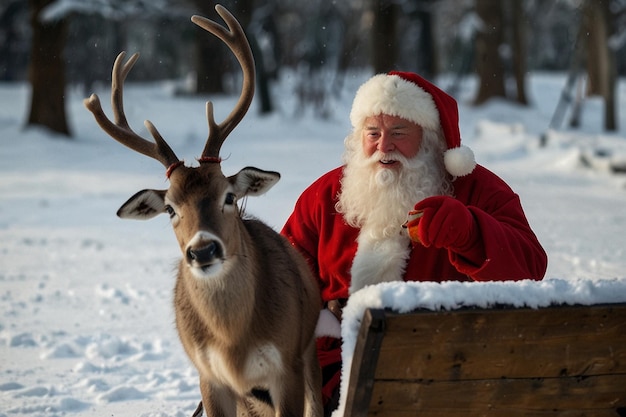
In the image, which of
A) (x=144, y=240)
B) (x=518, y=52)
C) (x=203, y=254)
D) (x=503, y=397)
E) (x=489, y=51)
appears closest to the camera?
(x=503, y=397)

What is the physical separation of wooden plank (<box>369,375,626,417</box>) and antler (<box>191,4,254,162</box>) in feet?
4.75

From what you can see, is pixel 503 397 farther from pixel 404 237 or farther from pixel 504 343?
pixel 404 237

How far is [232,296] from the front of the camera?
3.53 meters

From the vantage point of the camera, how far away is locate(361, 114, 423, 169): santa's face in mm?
4152

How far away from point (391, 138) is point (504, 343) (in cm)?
156

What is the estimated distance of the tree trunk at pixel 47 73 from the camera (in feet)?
57.6

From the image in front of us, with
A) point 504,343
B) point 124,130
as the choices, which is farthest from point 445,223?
point 124,130

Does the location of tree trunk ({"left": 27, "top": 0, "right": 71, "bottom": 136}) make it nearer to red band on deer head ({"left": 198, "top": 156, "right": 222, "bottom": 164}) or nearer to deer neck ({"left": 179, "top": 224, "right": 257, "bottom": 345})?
red band on deer head ({"left": 198, "top": 156, "right": 222, "bottom": 164})

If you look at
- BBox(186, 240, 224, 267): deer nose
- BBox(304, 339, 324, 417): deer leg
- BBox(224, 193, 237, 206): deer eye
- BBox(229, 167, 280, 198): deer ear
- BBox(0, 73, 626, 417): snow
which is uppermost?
BBox(229, 167, 280, 198): deer ear

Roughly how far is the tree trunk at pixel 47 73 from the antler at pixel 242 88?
14378 millimetres

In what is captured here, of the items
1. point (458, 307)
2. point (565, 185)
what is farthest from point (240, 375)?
point (565, 185)

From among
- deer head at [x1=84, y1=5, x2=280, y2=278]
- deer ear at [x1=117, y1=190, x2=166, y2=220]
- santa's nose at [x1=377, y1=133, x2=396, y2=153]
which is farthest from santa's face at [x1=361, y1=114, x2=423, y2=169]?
deer ear at [x1=117, y1=190, x2=166, y2=220]

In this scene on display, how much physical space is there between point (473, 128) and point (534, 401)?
61.6ft

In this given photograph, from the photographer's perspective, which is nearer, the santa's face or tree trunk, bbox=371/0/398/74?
the santa's face
